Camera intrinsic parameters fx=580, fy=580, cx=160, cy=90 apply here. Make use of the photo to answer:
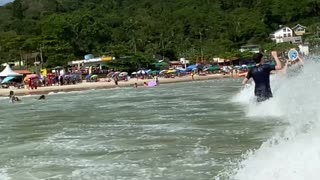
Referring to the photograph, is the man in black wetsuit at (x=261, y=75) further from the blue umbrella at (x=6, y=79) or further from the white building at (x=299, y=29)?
the white building at (x=299, y=29)

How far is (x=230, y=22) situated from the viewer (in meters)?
136

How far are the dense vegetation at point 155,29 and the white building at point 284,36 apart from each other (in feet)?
8.67

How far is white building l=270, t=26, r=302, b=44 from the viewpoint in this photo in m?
132

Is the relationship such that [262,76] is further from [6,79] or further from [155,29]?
[155,29]

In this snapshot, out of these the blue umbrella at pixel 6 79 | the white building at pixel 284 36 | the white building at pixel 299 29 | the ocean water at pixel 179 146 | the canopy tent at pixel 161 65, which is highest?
the white building at pixel 299 29

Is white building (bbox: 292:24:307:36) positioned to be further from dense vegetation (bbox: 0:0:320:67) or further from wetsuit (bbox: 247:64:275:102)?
wetsuit (bbox: 247:64:275:102)

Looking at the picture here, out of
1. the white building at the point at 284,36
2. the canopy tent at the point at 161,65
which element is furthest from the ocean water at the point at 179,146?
the white building at the point at 284,36

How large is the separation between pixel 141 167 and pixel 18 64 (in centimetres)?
9676

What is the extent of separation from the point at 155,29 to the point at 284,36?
1249 inches

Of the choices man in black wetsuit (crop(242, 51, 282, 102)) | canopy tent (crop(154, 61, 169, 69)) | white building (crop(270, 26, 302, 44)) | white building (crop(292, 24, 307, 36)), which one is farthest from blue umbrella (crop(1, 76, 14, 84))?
white building (crop(292, 24, 307, 36))

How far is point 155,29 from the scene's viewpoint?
418ft

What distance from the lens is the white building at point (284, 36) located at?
132 metres

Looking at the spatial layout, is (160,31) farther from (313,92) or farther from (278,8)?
(313,92)

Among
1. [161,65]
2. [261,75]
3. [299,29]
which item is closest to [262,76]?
[261,75]
